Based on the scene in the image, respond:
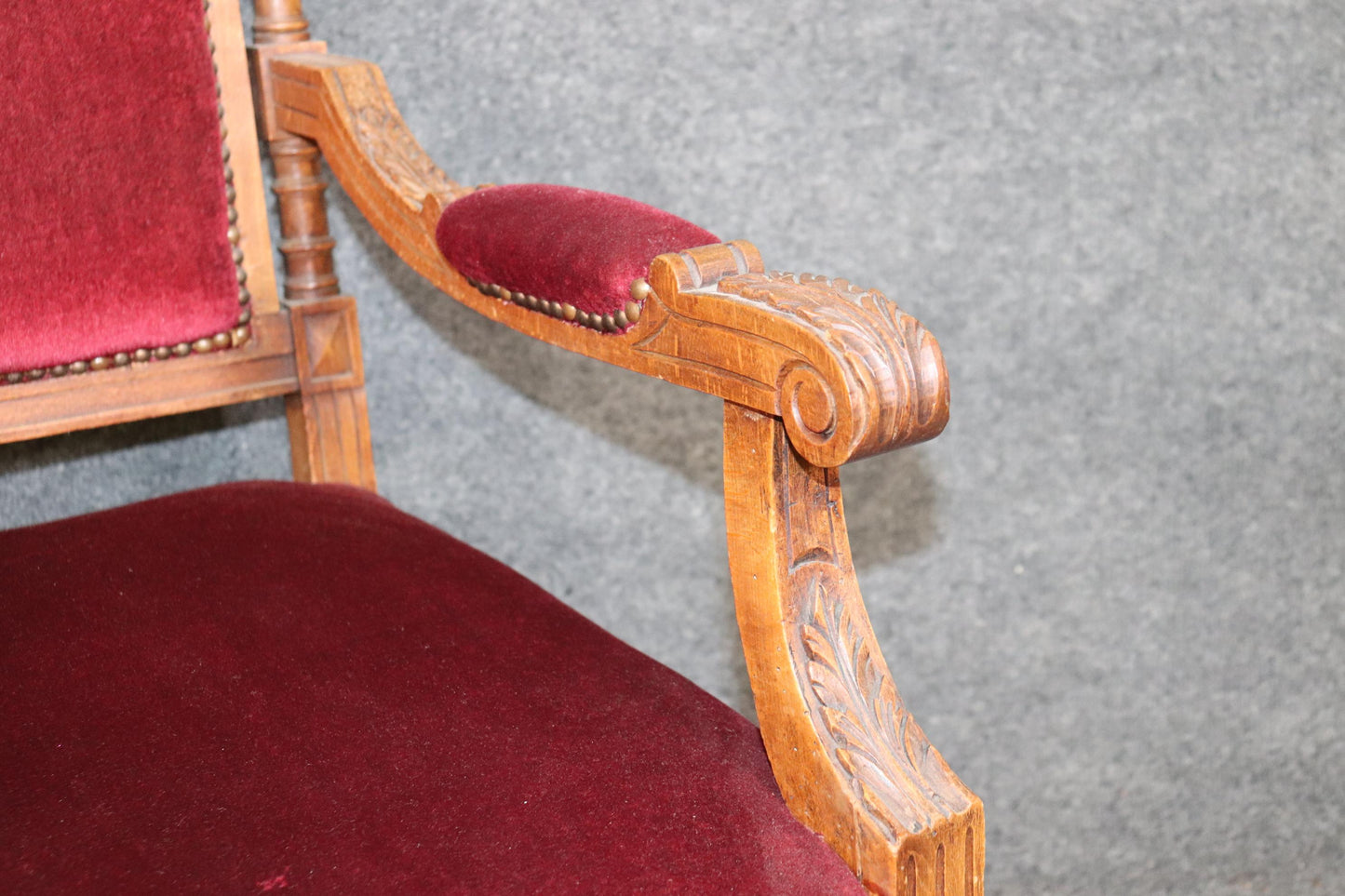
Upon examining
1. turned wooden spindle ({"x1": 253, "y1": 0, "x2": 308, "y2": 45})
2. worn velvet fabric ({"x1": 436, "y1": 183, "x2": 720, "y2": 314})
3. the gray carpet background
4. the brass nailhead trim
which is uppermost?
turned wooden spindle ({"x1": 253, "y1": 0, "x2": 308, "y2": 45})

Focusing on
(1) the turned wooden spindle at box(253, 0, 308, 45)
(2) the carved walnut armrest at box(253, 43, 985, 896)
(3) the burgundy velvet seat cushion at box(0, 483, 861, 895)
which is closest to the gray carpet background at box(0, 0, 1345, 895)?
(1) the turned wooden spindle at box(253, 0, 308, 45)

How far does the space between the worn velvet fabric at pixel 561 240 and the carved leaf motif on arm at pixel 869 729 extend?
17 cm

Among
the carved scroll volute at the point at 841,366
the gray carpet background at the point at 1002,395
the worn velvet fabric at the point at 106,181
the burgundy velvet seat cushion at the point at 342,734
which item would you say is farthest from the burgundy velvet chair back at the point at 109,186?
the carved scroll volute at the point at 841,366

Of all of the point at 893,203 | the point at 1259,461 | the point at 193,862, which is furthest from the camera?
the point at 1259,461

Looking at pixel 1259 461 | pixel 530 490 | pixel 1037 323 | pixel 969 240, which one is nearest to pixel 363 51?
pixel 530 490

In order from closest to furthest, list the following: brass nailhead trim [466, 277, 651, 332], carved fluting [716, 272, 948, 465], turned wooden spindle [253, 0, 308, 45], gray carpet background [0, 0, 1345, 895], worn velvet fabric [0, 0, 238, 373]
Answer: carved fluting [716, 272, 948, 465], brass nailhead trim [466, 277, 651, 332], worn velvet fabric [0, 0, 238, 373], turned wooden spindle [253, 0, 308, 45], gray carpet background [0, 0, 1345, 895]

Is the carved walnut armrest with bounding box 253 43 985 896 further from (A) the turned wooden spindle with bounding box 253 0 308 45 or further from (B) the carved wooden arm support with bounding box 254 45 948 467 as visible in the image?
(A) the turned wooden spindle with bounding box 253 0 308 45

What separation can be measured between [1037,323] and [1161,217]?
17 cm

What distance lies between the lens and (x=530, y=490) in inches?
51.0

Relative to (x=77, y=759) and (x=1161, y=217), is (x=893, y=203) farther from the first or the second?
(x=77, y=759)

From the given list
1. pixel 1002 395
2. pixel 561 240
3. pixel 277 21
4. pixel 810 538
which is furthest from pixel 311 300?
pixel 1002 395

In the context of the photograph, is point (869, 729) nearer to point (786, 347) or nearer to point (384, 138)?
point (786, 347)

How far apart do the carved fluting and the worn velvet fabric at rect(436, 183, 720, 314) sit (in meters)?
0.09

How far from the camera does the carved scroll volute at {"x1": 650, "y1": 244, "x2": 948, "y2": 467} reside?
1.69ft
